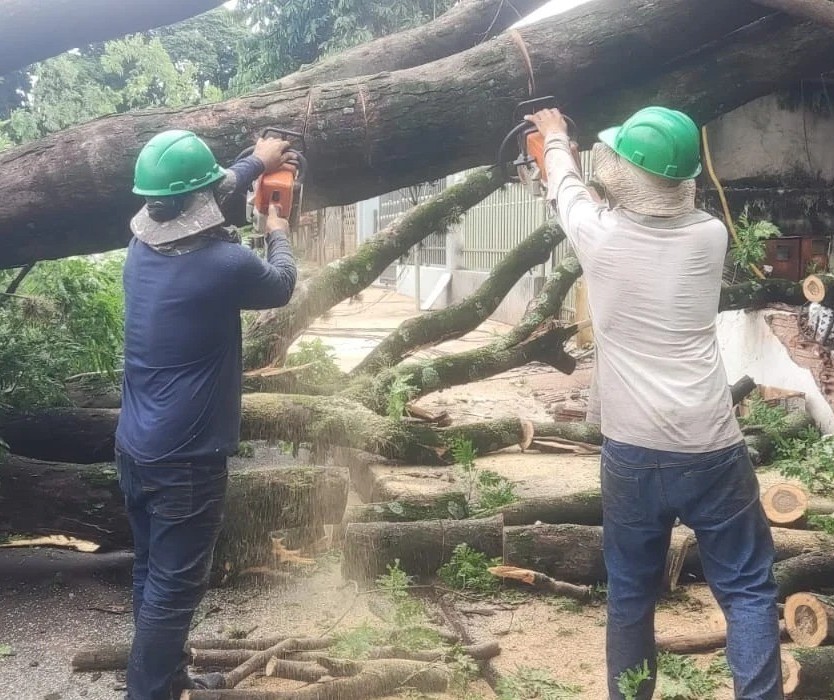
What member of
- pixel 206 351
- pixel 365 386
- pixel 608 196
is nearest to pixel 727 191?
pixel 365 386

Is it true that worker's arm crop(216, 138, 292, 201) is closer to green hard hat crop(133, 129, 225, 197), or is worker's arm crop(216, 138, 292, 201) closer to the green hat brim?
green hard hat crop(133, 129, 225, 197)

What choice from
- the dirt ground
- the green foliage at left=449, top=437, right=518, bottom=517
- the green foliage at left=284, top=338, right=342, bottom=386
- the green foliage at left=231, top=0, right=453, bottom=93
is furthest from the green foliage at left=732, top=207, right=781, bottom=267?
the green foliage at left=231, top=0, right=453, bottom=93

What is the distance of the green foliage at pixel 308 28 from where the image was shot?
14023mm

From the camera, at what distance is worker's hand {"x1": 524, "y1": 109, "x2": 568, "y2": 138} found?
3045 millimetres

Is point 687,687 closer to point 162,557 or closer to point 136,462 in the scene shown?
point 162,557

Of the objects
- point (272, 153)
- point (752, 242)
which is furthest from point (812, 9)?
point (752, 242)

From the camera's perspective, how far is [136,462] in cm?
279

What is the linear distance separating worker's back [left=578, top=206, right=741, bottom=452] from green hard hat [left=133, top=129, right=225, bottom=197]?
4.34ft

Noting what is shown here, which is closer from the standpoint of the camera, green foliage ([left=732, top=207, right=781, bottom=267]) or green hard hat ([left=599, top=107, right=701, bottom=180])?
green hard hat ([left=599, top=107, right=701, bottom=180])

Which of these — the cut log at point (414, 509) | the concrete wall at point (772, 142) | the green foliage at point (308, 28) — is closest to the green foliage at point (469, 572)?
the cut log at point (414, 509)

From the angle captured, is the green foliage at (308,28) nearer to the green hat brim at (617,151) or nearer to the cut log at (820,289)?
the cut log at (820,289)

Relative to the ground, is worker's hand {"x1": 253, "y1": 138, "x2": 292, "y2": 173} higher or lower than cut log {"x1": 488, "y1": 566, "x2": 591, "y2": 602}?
higher

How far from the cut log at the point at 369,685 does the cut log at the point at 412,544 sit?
1059 millimetres

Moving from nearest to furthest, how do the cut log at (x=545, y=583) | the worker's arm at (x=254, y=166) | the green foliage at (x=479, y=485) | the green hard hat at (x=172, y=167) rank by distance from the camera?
the green hard hat at (x=172, y=167) → the worker's arm at (x=254, y=166) → the cut log at (x=545, y=583) → the green foliage at (x=479, y=485)
